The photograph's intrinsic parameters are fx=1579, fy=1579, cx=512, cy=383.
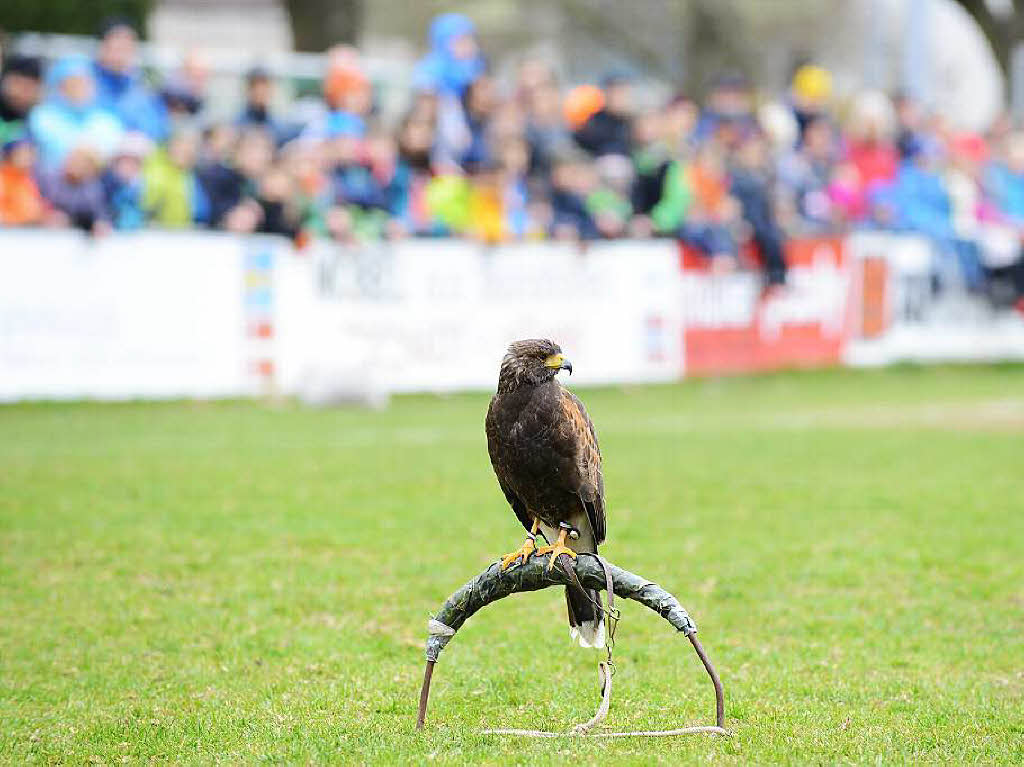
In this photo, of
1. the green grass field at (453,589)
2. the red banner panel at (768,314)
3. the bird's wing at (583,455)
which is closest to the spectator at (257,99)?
the green grass field at (453,589)

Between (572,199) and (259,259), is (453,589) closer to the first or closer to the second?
(259,259)

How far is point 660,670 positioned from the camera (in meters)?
7.49

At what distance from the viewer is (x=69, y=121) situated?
657 inches

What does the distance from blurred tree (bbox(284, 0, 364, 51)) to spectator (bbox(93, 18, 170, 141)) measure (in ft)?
31.3

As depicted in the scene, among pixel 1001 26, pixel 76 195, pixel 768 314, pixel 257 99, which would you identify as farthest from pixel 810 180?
pixel 1001 26

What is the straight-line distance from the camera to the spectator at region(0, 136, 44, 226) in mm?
16013

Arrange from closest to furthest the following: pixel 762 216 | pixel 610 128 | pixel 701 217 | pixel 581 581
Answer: pixel 581 581 → pixel 701 217 → pixel 610 128 → pixel 762 216

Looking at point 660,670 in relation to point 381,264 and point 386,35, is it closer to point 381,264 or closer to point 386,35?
point 381,264

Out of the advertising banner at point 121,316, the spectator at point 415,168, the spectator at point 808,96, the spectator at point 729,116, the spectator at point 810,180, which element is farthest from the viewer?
the spectator at point 808,96

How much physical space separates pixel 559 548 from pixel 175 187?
12.0m

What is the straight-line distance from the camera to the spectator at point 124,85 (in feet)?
56.3

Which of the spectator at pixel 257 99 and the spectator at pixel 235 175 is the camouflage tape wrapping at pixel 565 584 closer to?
the spectator at pixel 235 175

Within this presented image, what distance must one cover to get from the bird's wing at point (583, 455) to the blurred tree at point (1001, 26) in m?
31.3

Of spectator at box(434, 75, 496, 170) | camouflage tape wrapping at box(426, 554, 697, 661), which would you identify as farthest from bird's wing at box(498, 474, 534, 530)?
spectator at box(434, 75, 496, 170)
